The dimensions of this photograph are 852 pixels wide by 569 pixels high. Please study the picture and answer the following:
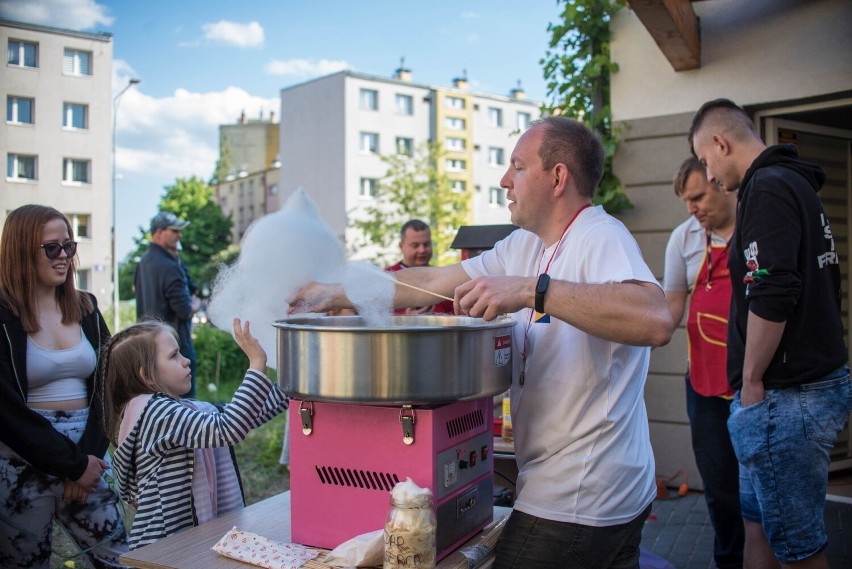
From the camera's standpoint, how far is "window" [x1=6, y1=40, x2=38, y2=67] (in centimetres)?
2558

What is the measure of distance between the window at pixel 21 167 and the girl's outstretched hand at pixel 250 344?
2694 centimetres

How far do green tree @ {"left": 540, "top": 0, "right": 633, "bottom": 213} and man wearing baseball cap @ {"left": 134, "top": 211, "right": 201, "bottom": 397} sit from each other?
331 centimetres

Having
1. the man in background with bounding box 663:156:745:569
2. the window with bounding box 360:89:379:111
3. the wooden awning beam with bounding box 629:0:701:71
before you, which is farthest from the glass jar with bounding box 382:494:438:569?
the window with bounding box 360:89:379:111

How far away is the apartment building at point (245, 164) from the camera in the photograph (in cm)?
5775

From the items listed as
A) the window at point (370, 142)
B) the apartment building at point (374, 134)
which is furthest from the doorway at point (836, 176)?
the window at point (370, 142)

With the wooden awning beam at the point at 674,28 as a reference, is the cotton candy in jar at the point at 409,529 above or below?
below

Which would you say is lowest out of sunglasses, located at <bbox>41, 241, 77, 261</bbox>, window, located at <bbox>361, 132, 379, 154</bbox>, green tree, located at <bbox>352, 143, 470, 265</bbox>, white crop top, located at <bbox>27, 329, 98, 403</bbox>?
Answer: white crop top, located at <bbox>27, 329, 98, 403</bbox>

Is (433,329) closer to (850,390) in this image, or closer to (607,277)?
(607,277)

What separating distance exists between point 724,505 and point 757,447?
Result: 1.11 m

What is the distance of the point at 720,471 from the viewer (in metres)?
3.07

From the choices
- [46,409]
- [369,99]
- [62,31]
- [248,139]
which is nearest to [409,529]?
[46,409]

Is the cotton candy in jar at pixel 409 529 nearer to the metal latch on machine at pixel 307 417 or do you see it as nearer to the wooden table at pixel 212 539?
the wooden table at pixel 212 539

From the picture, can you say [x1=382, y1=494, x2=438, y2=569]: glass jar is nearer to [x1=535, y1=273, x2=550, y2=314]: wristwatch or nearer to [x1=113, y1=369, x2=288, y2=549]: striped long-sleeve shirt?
[x1=535, y1=273, x2=550, y2=314]: wristwatch

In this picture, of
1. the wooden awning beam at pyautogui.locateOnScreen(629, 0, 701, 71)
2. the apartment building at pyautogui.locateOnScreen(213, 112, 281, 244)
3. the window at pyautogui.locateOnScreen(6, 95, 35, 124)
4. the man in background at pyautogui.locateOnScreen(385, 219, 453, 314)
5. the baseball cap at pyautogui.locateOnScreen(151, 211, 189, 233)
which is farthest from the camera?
the apartment building at pyautogui.locateOnScreen(213, 112, 281, 244)
